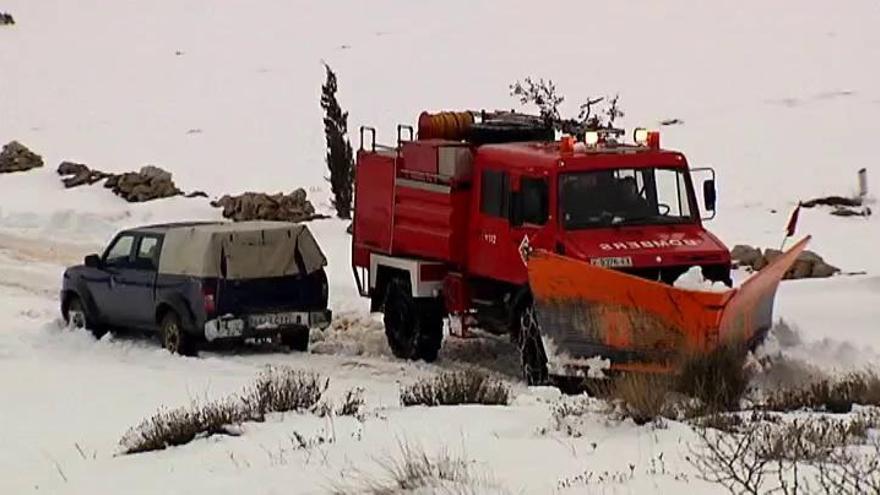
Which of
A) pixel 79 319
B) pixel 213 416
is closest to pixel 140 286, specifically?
pixel 79 319

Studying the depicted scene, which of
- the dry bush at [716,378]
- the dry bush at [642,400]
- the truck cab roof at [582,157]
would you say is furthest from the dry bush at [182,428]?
the truck cab roof at [582,157]

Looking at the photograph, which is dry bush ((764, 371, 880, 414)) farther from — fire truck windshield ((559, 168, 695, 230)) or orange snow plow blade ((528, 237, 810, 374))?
fire truck windshield ((559, 168, 695, 230))

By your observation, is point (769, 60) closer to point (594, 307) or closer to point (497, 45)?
point (497, 45)

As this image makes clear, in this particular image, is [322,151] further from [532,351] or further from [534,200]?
[532,351]

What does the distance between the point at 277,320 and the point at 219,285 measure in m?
0.77

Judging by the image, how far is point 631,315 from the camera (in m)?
15.4

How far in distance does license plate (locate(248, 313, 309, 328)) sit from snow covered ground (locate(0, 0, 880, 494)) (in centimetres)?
39

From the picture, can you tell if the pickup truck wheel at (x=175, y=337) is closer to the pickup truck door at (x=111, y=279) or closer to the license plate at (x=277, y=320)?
the license plate at (x=277, y=320)

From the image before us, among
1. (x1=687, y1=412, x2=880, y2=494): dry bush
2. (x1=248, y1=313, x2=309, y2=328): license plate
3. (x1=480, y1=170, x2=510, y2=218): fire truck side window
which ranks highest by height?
(x1=480, y1=170, x2=510, y2=218): fire truck side window

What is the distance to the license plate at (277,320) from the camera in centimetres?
1948

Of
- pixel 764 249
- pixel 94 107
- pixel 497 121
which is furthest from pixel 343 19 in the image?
pixel 497 121

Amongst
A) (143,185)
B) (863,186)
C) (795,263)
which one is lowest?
(795,263)

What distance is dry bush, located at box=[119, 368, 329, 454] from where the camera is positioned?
478 inches

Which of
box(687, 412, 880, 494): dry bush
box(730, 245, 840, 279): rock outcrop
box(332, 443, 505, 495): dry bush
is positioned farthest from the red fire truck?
box(332, 443, 505, 495): dry bush
